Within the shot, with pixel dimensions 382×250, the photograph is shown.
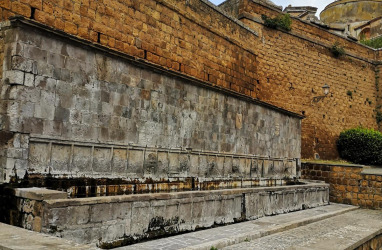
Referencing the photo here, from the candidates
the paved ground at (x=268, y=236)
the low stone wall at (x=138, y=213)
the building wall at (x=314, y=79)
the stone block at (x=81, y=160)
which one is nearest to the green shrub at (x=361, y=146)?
the building wall at (x=314, y=79)

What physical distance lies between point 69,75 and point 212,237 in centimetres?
357

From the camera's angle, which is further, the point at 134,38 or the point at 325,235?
the point at 134,38

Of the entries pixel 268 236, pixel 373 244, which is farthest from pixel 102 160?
pixel 373 244

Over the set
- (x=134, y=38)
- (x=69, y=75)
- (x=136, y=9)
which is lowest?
(x=69, y=75)

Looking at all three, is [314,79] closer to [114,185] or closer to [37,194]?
[114,185]

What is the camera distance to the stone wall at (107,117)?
4934mm

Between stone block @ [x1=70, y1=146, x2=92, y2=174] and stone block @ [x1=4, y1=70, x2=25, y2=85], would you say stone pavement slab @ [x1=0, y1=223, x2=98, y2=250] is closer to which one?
stone block @ [x1=70, y1=146, x2=92, y2=174]

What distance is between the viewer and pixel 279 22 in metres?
16.7

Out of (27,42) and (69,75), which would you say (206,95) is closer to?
(69,75)

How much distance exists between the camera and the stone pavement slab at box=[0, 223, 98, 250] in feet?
10.0

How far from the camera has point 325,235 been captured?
6902mm

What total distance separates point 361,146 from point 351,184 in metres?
8.08

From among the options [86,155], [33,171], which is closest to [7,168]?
[33,171]

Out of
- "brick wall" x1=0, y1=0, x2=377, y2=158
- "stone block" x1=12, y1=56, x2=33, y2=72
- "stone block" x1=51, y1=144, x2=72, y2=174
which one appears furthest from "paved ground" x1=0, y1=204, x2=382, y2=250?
"brick wall" x1=0, y1=0, x2=377, y2=158
